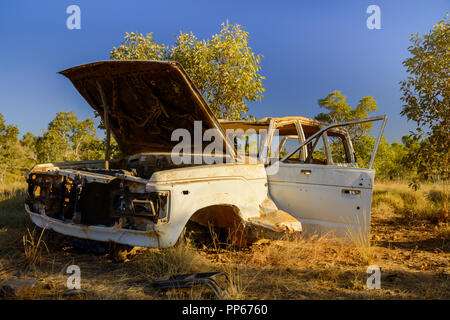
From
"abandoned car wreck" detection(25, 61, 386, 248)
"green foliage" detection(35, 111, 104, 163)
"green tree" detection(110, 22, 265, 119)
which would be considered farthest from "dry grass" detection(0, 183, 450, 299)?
"green foliage" detection(35, 111, 104, 163)

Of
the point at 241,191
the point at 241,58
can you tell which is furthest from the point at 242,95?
the point at 241,191

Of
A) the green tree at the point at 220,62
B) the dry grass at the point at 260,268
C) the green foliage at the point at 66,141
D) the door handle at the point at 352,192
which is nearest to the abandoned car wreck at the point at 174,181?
the door handle at the point at 352,192

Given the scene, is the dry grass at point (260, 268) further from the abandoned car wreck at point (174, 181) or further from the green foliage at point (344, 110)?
the green foliage at point (344, 110)

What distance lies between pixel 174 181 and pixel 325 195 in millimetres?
2055

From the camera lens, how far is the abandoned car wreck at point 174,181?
3158 mm

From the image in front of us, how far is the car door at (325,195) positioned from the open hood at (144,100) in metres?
0.88

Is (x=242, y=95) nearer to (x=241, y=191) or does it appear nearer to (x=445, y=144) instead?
(x=445, y=144)

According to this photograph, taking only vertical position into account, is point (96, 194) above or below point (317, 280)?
above

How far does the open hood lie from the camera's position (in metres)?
3.94

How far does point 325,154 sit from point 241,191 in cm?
198

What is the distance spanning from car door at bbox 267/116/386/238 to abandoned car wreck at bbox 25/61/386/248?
0.01 meters

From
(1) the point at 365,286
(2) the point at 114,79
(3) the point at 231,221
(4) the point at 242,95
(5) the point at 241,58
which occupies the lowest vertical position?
(1) the point at 365,286

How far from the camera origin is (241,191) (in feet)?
12.4

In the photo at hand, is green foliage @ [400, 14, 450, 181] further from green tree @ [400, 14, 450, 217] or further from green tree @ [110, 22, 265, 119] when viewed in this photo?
green tree @ [110, 22, 265, 119]
